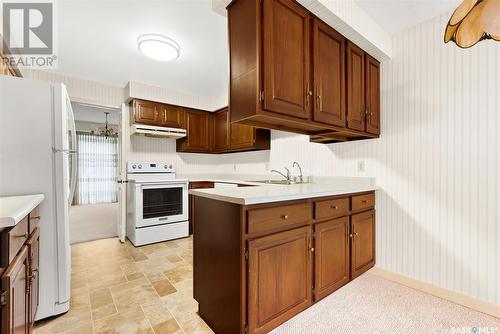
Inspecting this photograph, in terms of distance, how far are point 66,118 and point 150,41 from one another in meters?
1.12

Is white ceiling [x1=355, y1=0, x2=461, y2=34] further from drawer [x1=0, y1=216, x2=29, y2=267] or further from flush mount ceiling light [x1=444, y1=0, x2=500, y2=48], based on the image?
drawer [x1=0, y1=216, x2=29, y2=267]

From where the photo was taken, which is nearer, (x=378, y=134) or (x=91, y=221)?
(x=378, y=134)

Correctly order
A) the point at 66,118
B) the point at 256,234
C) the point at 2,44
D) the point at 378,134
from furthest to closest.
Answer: the point at 378,134 → the point at 2,44 → the point at 66,118 → the point at 256,234

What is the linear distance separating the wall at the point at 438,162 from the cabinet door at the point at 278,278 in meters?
1.27

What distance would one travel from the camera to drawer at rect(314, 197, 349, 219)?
1741 mm

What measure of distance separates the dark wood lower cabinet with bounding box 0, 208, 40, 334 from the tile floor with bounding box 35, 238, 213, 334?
0.49m

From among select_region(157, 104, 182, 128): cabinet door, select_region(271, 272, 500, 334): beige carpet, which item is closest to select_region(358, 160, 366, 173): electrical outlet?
select_region(271, 272, 500, 334): beige carpet

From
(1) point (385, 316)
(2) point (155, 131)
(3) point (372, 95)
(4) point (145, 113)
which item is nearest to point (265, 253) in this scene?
(1) point (385, 316)

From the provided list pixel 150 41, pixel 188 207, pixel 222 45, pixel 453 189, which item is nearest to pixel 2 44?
pixel 150 41

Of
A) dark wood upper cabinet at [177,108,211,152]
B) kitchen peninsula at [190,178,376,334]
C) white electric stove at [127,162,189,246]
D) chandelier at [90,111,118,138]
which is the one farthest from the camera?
chandelier at [90,111,118,138]

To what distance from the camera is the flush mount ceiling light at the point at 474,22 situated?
0.81 m

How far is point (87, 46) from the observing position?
255cm

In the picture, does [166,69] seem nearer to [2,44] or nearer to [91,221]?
[2,44]

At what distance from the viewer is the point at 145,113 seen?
3.65 m
